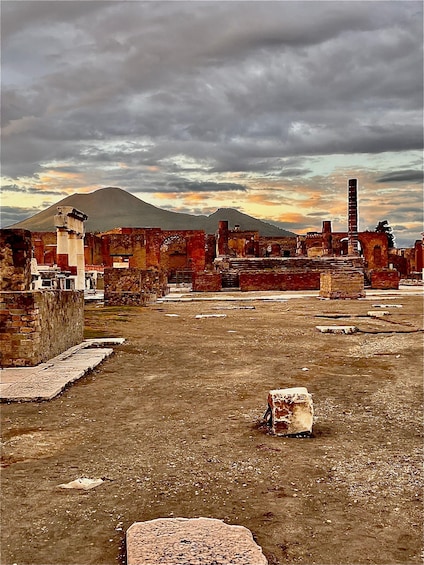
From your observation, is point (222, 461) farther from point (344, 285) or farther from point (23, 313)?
point (344, 285)

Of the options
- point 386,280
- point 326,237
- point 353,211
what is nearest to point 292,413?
point 386,280

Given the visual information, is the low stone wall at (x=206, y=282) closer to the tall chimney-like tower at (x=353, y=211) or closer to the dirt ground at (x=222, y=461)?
the dirt ground at (x=222, y=461)

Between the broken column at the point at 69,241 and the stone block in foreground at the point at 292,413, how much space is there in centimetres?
1909

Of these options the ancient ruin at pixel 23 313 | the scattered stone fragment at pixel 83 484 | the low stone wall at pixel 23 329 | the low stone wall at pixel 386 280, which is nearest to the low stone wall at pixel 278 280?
the low stone wall at pixel 386 280

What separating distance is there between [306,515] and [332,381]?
3324 mm

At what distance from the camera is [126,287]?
18.7 m

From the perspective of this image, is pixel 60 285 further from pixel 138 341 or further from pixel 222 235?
pixel 222 235

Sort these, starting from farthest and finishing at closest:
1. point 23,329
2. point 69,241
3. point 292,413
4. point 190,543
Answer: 1. point 69,241
2. point 23,329
3. point 292,413
4. point 190,543

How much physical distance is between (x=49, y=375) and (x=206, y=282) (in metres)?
21.8

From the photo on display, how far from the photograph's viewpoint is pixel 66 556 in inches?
92.1

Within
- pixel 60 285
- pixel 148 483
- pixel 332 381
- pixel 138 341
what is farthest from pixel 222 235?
pixel 148 483

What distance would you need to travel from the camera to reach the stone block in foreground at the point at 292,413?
399cm

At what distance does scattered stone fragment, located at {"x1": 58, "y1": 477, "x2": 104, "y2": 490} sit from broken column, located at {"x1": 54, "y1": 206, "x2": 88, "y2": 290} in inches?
771

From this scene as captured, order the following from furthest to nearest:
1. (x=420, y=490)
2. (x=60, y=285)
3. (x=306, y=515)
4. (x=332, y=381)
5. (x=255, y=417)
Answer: (x=60, y=285) → (x=332, y=381) → (x=255, y=417) → (x=420, y=490) → (x=306, y=515)
